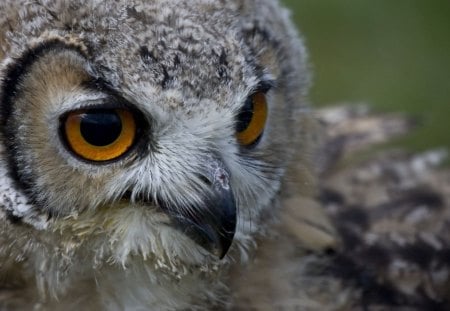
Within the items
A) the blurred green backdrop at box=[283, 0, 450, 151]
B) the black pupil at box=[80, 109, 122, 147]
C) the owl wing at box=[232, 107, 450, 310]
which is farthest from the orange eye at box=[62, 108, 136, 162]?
the blurred green backdrop at box=[283, 0, 450, 151]

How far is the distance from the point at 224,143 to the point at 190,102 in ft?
0.49

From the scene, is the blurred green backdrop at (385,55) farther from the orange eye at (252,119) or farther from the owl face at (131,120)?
the owl face at (131,120)

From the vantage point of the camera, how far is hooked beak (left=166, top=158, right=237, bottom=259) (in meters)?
2.14

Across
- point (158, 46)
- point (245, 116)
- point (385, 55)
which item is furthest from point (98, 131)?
point (385, 55)

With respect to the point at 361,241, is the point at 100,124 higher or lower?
higher

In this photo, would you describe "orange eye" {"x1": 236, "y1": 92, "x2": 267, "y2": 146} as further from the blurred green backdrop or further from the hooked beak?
the blurred green backdrop

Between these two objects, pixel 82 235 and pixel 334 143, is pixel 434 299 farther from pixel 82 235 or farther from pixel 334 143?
pixel 82 235

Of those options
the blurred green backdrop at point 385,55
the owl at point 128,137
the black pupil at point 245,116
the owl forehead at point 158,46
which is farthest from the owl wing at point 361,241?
the blurred green backdrop at point 385,55

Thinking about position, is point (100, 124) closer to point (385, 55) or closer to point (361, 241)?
point (361, 241)

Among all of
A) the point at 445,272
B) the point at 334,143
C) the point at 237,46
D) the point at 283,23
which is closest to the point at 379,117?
the point at 334,143

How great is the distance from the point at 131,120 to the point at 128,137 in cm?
4

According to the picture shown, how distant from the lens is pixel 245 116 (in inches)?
87.4

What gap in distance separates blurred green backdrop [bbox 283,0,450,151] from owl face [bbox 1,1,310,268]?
335 centimetres

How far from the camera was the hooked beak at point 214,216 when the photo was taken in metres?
2.14
